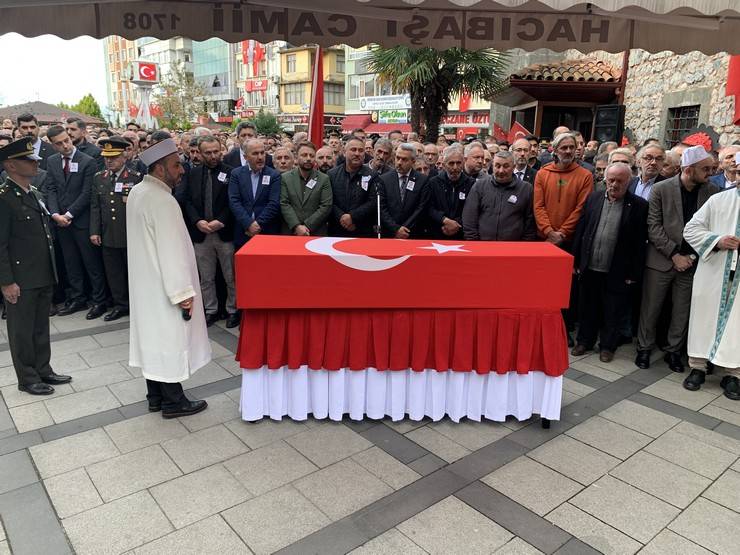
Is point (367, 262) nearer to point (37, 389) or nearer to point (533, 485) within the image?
point (533, 485)

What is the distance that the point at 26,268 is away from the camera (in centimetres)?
407

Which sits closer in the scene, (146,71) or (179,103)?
(146,71)

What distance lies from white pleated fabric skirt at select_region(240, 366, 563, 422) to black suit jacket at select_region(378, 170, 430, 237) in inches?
88.5

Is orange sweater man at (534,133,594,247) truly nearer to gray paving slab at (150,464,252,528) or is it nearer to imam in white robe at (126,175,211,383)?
imam in white robe at (126,175,211,383)

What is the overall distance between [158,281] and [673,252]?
438cm

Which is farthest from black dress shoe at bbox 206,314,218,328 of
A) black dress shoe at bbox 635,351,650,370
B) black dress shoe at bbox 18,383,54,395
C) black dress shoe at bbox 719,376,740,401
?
black dress shoe at bbox 719,376,740,401

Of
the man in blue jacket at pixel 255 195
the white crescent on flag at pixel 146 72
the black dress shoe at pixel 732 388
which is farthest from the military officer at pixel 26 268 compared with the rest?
the white crescent on flag at pixel 146 72

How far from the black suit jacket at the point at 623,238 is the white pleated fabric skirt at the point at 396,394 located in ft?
5.94

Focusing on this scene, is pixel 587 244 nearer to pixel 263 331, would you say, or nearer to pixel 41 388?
pixel 263 331

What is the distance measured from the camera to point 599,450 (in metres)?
3.52

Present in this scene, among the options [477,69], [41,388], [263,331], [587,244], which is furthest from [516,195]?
[477,69]

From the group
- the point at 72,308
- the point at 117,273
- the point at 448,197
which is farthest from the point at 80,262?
the point at 448,197

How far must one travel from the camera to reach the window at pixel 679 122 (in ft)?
32.9

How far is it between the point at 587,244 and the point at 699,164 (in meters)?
1.15
